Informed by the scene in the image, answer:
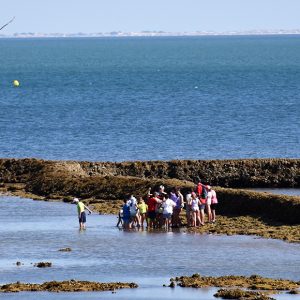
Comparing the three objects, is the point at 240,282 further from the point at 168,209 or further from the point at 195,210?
the point at 168,209

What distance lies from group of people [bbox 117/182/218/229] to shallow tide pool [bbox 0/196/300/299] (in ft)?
2.78

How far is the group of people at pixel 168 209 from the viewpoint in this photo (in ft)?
158

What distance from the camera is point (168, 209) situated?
48.1 metres

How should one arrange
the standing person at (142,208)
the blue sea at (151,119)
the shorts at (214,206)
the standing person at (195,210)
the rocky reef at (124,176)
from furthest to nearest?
the blue sea at (151,119) → the rocky reef at (124,176) → the shorts at (214,206) → the standing person at (142,208) → the standing person at (195,210)

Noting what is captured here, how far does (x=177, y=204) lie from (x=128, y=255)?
19.4ft

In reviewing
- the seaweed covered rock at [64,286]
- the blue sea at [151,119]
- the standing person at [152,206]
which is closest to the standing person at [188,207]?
the standing person at [152,206]

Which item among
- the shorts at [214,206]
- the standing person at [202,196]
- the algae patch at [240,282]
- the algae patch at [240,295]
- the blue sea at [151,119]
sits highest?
the blue sea at [151,119]

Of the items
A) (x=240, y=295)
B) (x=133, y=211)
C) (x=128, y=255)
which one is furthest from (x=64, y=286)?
(x=133, y=211)

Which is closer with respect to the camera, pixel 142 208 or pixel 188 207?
pixel 188 207

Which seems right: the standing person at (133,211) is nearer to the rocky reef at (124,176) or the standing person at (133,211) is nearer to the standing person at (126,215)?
the standing person at (126,215)

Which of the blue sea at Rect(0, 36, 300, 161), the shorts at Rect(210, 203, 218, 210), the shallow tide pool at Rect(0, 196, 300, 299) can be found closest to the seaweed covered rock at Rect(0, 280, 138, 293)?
the shallow tide pool at Rect(0, 196, 300, 299)

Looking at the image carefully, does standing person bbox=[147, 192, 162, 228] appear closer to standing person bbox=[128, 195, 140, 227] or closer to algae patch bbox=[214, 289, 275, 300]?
standing person bbox=[128, 195, 140, 227]

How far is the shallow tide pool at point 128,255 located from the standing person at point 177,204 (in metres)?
1.30

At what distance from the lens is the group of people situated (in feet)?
158
